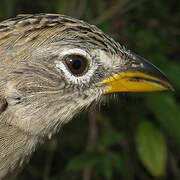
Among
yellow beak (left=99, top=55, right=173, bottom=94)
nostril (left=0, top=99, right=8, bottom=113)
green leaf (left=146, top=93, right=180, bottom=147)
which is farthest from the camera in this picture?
green leaf (left=146, top=93, right=180, bottom=147)

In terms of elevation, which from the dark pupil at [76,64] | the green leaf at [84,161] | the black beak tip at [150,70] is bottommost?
the green leaf at [84,161]

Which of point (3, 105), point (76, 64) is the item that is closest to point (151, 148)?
point (76, 64)

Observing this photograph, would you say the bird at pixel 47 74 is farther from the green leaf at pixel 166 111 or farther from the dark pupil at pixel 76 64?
the green leaf at pixel 166 111

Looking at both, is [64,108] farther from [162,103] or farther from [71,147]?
[71,147]

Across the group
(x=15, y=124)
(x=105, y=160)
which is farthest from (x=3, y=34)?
(x=105, y=160)

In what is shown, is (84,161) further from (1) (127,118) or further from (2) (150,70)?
(2) (150,70)

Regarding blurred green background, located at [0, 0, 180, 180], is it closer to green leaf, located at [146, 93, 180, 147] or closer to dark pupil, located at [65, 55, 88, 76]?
green leaf, located at [146, 93, 180, 147]

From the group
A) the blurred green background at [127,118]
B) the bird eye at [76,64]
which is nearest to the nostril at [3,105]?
the bird eye at [76,64]

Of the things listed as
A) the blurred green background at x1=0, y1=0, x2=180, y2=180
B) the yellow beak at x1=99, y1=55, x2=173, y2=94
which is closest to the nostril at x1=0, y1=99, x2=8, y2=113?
the yellow beak at x1=99, y1=55, x2=173, y2=94
